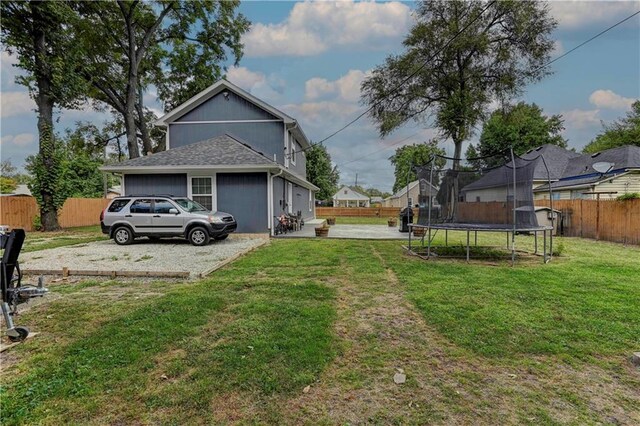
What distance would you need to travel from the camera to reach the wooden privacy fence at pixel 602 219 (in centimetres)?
1099

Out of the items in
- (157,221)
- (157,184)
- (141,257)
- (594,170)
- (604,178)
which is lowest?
(141,257)

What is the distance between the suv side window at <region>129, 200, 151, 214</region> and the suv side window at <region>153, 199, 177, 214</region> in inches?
7.6

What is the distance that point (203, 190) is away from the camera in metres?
12.5

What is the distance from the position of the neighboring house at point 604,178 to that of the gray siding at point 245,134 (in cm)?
1455

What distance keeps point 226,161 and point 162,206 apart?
308 cm

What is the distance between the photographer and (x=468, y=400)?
2377mm

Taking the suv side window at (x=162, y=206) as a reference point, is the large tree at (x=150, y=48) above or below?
above

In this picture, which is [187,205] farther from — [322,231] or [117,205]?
[322,231]

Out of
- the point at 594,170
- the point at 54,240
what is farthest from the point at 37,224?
the point at 594,170

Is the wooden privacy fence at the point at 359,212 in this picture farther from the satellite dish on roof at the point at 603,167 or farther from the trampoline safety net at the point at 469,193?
the trampoline safety net at the point at 469,193

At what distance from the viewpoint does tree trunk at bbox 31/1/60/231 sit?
1438 cm

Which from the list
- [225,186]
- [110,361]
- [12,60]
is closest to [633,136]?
[225,186]

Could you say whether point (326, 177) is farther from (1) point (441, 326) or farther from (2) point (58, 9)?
Answer: (1) point (441, 326)

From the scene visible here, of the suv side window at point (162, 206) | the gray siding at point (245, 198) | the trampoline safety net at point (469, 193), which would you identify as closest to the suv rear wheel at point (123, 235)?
the suv side window at point (162, 206)
